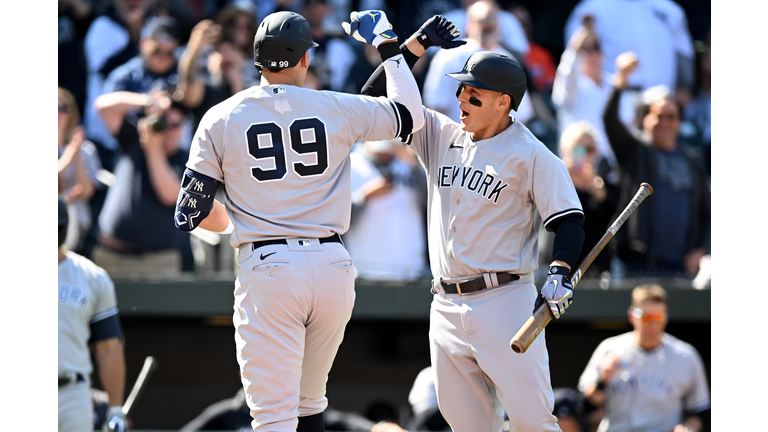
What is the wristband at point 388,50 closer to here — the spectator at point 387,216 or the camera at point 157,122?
the spectator at point 387,216

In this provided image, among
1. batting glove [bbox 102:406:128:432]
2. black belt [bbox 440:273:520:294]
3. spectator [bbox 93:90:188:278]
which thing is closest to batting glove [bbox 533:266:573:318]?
black belt [bbox 440:273:520:294]

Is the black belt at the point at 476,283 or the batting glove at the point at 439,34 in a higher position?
the batting glove at the point at 439,34

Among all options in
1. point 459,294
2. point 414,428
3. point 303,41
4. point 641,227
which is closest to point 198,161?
point 303,41

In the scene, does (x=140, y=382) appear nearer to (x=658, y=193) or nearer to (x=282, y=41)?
(x=282, y=41)

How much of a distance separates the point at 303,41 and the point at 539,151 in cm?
102

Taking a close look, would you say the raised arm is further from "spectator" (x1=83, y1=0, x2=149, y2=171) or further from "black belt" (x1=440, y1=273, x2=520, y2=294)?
"spectator" (x1=83, y1=0, x2=149, y2=171)

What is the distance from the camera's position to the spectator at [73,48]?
779 centimetres

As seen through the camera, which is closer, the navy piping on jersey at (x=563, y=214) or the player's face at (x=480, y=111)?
the navy piping on jersey at (x=563, y=214)

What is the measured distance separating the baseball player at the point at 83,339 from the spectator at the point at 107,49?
2629 millimetres

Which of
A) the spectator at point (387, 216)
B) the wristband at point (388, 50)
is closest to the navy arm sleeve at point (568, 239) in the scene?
the wristband at point (388, 50)

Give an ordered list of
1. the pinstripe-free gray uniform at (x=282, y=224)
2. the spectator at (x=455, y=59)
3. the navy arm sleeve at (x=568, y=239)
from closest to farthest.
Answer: the pinstripe-free gray uniform at (x=282, y=224)
the navy arm sleeve at (x=568, y=239)
the spectator at (x=455, y=59)

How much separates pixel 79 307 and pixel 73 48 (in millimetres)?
3953

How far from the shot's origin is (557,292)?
325 cm

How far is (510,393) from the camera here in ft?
11.5
